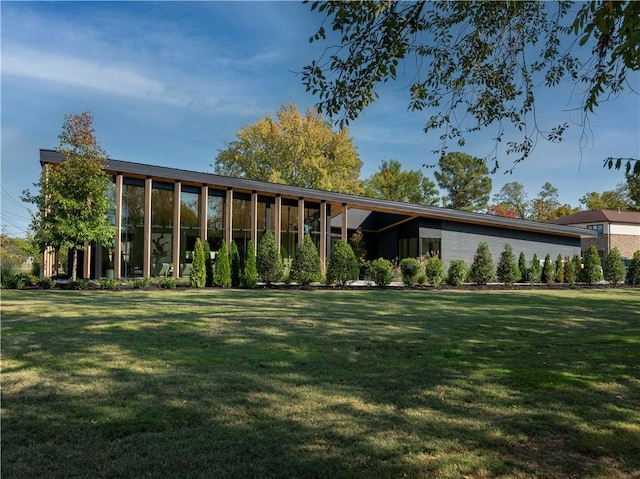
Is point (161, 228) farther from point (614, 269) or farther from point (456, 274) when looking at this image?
point (614, 269)

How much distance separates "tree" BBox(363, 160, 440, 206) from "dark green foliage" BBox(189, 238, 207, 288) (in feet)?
98.2

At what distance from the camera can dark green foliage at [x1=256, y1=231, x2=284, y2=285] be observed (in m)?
18.4

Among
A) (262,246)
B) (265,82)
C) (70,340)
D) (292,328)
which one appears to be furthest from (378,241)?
(70,340)

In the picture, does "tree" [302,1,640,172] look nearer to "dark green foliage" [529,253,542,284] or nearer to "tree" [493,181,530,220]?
"dark green foliage" [529,253,542,284]

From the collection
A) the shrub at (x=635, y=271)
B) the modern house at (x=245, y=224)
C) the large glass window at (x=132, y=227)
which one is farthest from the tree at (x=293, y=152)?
the shrub at (x=635, y=271)

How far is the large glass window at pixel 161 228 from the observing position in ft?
70.7

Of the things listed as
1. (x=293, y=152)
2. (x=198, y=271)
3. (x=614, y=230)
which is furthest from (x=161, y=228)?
(x=614, y=230)

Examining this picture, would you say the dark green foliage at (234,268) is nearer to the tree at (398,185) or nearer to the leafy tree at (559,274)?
the leafy tree at (559,274)

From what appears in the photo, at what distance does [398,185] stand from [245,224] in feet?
83.7

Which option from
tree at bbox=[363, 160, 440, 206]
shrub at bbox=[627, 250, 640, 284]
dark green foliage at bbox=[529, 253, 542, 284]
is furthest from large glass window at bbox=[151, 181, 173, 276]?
tree at bbox=[363, 160, 440, 206]

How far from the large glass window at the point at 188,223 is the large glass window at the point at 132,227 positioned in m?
1.93

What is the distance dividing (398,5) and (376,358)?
4.11m

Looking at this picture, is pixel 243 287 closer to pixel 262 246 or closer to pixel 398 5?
pixel 262 246

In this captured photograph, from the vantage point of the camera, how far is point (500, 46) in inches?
231
